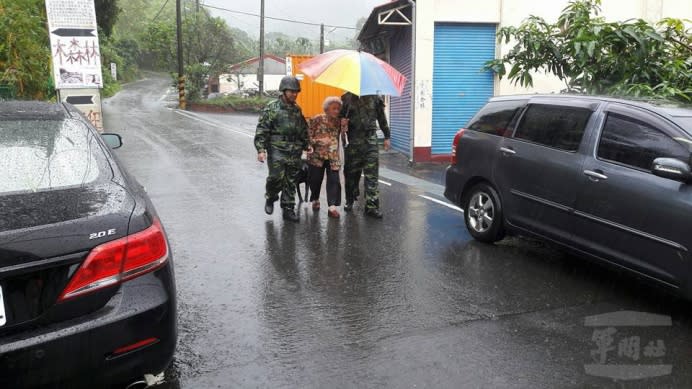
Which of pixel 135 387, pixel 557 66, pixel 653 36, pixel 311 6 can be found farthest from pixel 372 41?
pixel 311 6

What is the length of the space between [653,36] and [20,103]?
7.08m

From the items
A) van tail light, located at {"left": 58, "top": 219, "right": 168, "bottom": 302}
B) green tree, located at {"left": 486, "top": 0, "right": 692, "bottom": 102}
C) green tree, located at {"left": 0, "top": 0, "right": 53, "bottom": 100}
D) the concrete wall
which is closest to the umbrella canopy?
green tree, located at {"left": 486, "top": 0, "right": 692, "bottom": 102}

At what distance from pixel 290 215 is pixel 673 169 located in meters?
4.13

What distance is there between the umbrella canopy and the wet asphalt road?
1.60 m

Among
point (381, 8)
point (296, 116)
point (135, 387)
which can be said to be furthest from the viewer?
point (381, 8)

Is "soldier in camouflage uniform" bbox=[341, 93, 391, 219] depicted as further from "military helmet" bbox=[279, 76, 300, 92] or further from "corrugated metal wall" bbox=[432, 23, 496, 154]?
"corrugated metal wall" bbox=[432, 23, 496, 154]

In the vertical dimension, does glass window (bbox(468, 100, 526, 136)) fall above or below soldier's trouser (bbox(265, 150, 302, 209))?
above

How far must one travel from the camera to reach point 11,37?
10469 mm

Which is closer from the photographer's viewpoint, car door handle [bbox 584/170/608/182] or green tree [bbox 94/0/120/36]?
car door handle [bbox 584/170/608/182]

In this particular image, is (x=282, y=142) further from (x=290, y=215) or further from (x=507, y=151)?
(x=507, y=151)

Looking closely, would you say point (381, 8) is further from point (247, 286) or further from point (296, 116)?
point (247, 286)

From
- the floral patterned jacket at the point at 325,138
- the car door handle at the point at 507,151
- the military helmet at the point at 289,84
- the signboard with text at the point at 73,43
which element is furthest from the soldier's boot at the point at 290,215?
the signboard with text at the point at 73,43

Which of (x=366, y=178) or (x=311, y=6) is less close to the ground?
(x=311, y=6)

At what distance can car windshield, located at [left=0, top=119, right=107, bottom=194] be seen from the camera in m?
2.82
